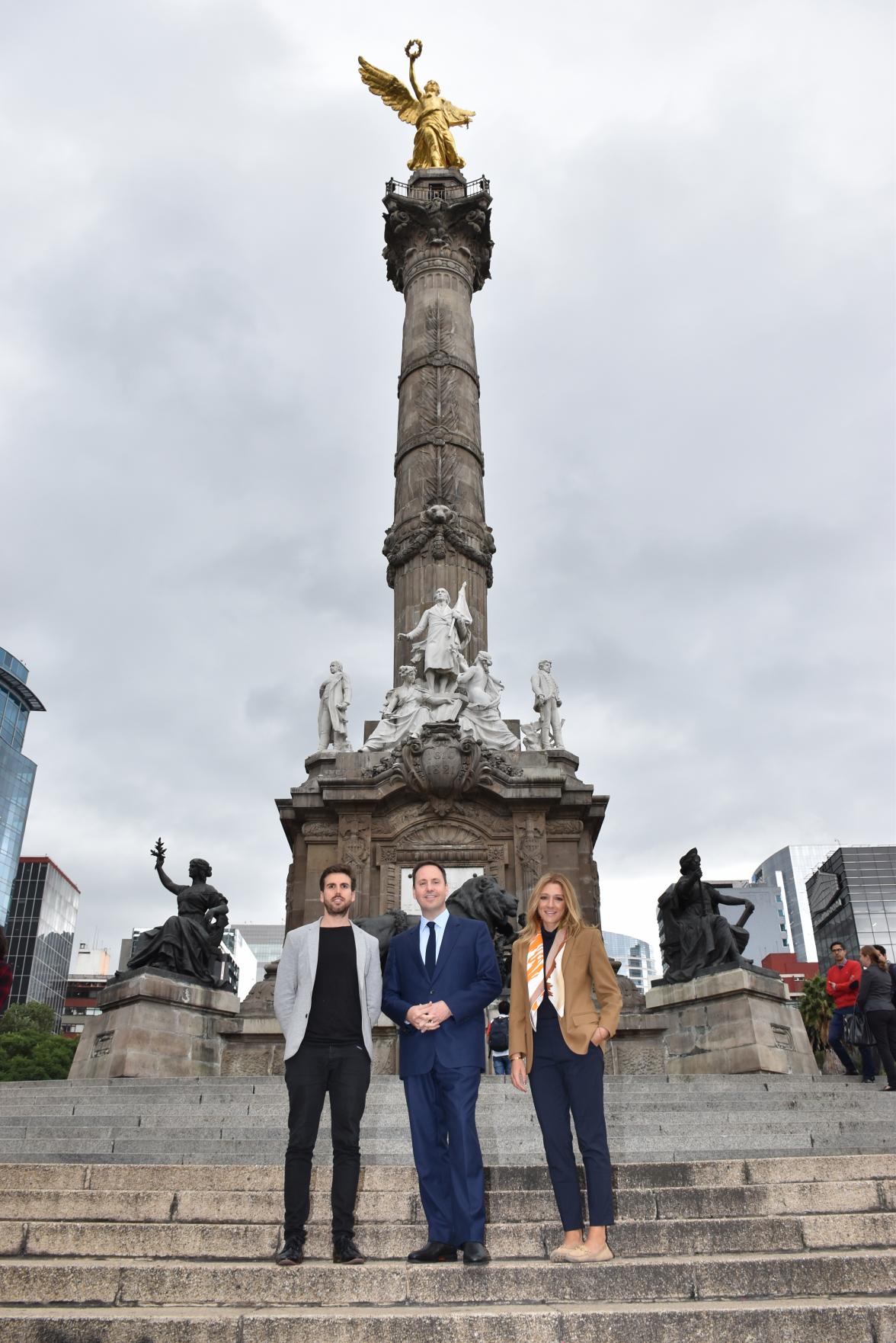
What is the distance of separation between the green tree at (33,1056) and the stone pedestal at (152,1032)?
29628 millimetres

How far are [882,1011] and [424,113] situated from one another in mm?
28974

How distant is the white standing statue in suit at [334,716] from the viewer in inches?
743

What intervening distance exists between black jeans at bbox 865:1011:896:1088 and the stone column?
40.8ft

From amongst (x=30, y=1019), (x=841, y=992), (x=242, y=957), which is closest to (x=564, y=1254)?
(x=841, y=992)

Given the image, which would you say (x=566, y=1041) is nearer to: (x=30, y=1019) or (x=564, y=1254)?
(x=564, y=1254)

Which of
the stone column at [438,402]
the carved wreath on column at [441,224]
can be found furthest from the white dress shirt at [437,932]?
the carved wreath on column at [441,224]

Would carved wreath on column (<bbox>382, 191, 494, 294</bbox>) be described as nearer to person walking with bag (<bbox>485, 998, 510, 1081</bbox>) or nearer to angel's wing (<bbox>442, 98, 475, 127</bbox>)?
angel's wing (<bbox>442, 98, 475, 127</bbox>)

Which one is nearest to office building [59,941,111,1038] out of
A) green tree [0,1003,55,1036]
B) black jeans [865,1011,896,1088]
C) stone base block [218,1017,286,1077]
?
green tree [0,1003,55,1036]

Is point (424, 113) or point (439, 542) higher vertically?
point (424, 113)

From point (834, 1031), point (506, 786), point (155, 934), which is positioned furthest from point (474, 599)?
point (834, 1031)

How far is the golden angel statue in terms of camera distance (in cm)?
2905

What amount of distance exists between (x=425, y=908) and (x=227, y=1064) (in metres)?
10.3

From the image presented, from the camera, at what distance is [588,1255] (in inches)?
169

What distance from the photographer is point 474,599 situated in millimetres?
21750
